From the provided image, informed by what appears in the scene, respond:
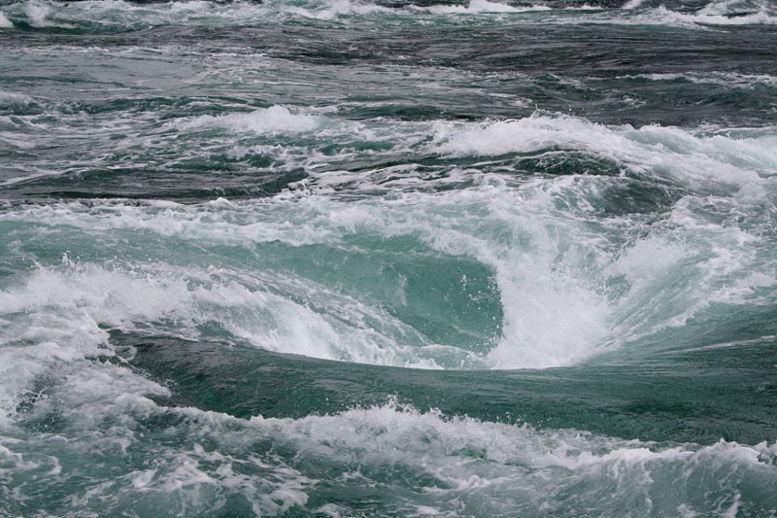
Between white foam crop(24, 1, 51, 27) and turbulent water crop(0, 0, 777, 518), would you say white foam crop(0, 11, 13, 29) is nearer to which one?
white foam crop(24, 1, 51, 27)

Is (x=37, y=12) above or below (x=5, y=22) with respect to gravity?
above

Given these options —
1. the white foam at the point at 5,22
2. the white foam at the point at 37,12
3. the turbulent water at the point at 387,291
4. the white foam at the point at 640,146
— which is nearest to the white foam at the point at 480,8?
the turbulent water at the point at 387,291

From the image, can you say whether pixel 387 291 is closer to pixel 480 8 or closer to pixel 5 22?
pixel 5 22

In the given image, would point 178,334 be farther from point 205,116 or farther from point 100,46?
point 100,46

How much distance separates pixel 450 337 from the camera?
25.9ft

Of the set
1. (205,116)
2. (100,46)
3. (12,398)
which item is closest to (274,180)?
(205,116)

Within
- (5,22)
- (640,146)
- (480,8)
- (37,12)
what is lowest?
(640,146)

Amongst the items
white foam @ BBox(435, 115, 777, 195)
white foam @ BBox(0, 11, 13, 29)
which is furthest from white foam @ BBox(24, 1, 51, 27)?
white foam @ BBox(435, 115, 777, 195)

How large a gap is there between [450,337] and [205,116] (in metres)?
7.69

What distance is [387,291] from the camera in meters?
8.53

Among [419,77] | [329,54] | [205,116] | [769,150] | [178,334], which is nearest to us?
[178,334]

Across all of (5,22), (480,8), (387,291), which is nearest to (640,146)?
(387,291)

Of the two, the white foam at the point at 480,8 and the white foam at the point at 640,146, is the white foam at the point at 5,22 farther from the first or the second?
Result: the white foam at the point at 640,146

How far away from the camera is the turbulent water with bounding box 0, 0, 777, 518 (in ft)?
16.4
